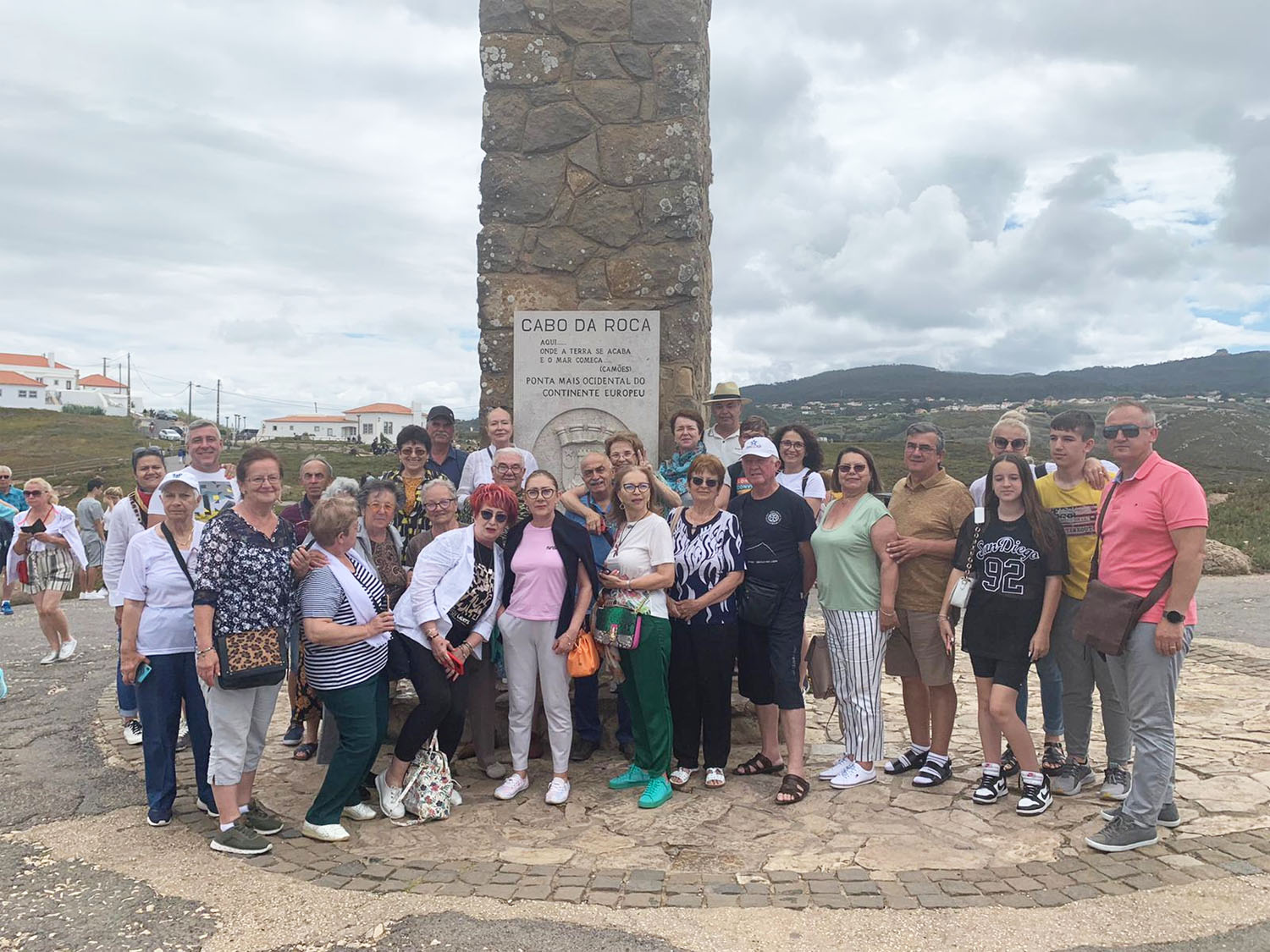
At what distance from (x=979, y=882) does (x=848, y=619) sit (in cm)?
140

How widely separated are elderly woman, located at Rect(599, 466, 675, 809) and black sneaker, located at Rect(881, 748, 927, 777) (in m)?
1.27

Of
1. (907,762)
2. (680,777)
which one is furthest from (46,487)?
(907,762)

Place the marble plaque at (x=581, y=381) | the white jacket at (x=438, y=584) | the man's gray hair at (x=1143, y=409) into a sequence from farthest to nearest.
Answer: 1. the marble plaque at (x=581, y=381)
2. the white jacket at (x=438, y=584)
3. the man's gray hair at (x=1143, y=409)

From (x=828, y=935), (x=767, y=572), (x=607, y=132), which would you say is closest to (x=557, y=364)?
(x=607, y=132)

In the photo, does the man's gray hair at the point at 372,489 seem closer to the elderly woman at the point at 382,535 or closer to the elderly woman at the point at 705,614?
the elderly woman at the point at 382,535

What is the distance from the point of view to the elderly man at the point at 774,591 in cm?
443

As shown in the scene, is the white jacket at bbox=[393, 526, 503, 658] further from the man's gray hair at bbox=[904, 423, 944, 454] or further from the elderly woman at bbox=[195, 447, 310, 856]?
the man's gray hair at bbox=[904, 423, 944, 454]

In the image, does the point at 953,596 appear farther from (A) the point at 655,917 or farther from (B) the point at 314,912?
(B) the point at 314,912

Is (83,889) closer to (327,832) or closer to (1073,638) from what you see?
(327,832)

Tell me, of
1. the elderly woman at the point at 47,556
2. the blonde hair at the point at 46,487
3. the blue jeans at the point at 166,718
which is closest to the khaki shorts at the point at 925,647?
the blue jeans at the point at 166,718

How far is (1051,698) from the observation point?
15.2ft

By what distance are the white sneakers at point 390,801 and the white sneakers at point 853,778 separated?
7.20 ft

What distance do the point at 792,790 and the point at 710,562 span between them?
3.94 ft

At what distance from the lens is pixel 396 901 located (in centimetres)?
328
